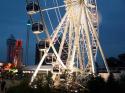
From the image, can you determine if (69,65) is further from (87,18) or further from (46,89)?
(46,89)

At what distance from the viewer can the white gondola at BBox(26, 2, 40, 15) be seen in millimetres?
44844

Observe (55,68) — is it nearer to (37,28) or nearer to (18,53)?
(37,28)

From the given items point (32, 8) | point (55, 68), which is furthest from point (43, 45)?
point (55, 68)

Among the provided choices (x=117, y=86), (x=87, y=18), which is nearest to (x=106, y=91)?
(x=117, y=86)

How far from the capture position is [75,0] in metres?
48.7

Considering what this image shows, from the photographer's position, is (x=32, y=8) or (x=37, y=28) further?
(x=32, y=8)

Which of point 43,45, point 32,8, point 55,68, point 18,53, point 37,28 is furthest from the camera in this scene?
point 18,53

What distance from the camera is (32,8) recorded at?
147 ft

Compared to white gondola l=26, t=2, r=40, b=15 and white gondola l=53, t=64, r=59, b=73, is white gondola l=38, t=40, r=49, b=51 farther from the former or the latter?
white gondola l=26, t=2, r=40, b=15

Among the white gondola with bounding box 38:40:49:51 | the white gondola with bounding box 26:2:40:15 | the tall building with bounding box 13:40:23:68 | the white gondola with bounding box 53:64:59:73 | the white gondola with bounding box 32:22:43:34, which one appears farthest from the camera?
the tall building with bounding box 13:40:23:68

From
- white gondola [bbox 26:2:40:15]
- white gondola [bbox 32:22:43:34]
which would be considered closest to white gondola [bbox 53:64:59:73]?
white gondola [bbox 32:22:43:34]

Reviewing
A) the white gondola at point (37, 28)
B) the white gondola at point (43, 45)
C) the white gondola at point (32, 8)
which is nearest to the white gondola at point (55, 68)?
the white gondola at point (43, 45)

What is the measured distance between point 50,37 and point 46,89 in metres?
17.6

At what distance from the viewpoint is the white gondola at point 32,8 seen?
44.8 meters
